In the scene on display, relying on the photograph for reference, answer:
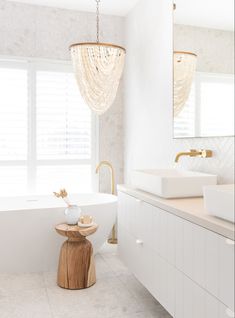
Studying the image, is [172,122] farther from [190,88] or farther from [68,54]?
[68,54]

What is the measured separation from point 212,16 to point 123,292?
7.09ft

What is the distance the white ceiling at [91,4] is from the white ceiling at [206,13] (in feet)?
3.55

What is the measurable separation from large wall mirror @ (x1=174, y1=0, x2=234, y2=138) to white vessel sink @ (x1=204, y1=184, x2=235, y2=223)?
2.38 ft

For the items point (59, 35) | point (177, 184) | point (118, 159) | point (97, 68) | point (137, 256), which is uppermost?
point (59, 35)

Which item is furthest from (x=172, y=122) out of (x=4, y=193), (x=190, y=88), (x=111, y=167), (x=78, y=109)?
(x=4, y=193)

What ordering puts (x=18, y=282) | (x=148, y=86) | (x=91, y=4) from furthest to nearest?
(x=91, y=4), (x=148, y=86), (x=18, y=282)

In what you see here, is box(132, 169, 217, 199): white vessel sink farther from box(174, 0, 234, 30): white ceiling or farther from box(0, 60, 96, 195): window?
box(0, 60, 96, 195): window

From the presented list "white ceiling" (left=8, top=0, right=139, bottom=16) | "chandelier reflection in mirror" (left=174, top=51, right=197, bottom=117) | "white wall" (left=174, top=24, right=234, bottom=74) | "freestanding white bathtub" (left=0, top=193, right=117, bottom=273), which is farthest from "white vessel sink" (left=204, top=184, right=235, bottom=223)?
"white ceiling" (left=8, top=0, right=139, bottom=16)

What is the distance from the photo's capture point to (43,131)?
3.99m

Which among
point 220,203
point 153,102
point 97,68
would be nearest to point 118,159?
point 153,102

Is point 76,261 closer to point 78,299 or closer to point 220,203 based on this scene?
point 78,299

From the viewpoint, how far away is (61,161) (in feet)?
13.3

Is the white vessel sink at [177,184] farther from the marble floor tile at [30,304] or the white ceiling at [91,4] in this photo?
the white ceiling at [91,4]

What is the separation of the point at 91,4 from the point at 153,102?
4.53 ft
